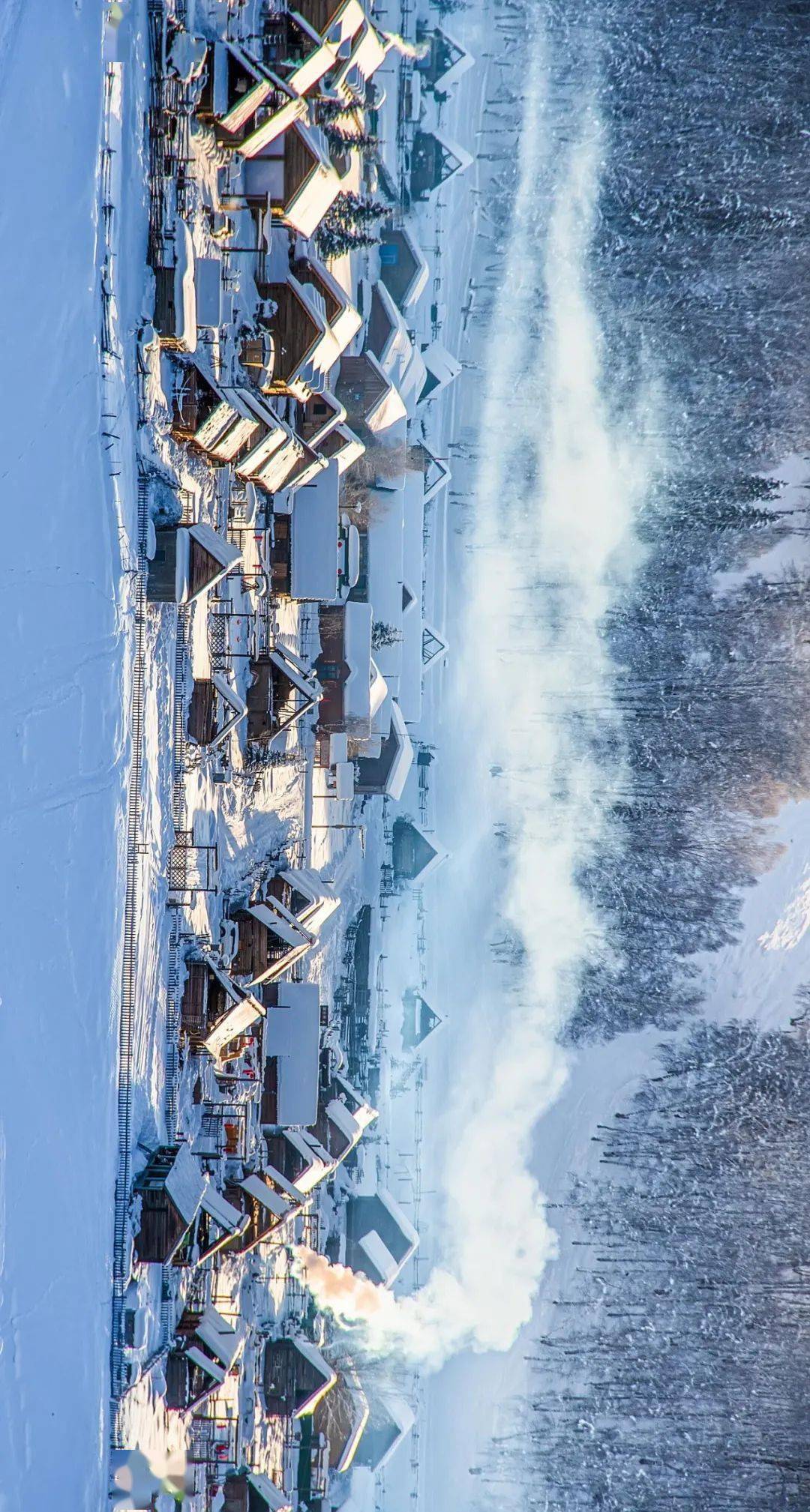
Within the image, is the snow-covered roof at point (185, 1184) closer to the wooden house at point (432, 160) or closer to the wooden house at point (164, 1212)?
the wooden house at point (164, 1212)

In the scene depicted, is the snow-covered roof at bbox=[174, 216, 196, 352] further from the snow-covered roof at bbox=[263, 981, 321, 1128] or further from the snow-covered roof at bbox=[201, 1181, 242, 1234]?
the snow-covered roof at bbox=[201, 1181, 242, 1234]

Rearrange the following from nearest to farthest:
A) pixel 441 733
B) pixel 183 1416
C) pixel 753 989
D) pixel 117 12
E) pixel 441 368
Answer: pixel 117 12, pixel 183 1416, pixel 441 368, pixel 441 733, pixel 753 989

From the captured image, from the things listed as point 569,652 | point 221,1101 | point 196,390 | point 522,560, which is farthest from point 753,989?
point 196,390

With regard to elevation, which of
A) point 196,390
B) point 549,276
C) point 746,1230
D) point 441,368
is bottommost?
point 746,1230

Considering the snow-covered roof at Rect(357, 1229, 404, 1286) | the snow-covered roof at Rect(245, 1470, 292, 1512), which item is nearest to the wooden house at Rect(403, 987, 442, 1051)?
the snow-covered roof at Rect(357, 1229, 404, 1286)

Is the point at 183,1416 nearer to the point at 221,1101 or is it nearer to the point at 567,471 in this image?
the point at 221,1101

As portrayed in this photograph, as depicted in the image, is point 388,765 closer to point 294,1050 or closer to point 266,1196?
point 294,1050

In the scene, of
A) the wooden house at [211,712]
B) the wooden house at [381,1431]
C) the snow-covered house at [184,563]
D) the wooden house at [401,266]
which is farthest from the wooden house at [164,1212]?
the wooden house at [401,266]
